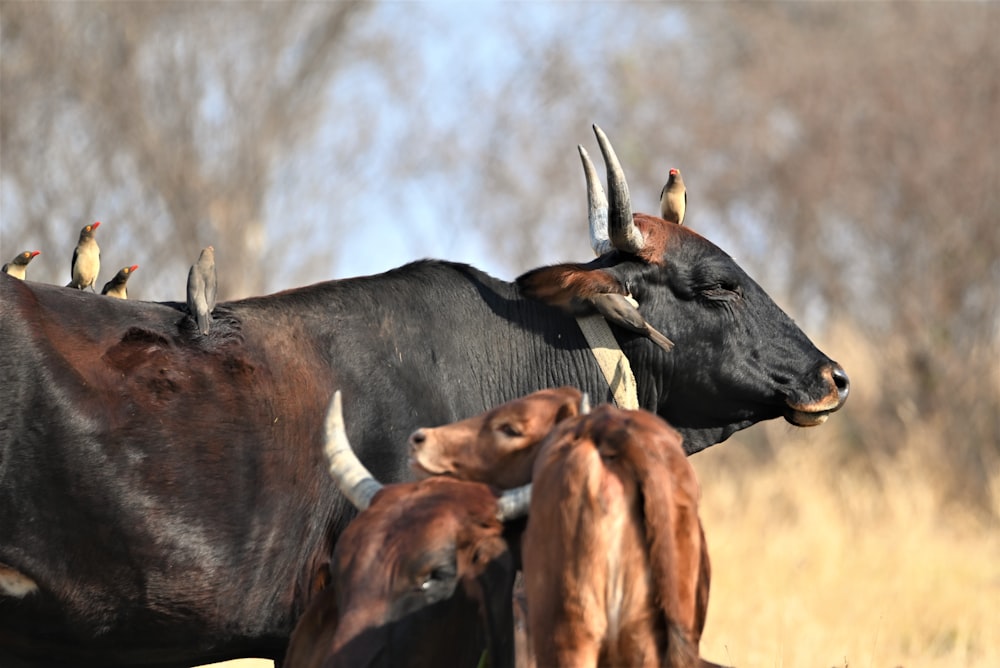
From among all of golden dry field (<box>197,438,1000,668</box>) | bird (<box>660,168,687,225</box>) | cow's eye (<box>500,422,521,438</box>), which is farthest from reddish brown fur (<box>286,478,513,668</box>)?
golden dry field (<box>197,438,1000,668</box>)

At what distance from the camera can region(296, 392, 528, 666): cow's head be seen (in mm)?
4285

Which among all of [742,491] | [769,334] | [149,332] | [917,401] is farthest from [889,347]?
[149,332]

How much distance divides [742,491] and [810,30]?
10.4 metres

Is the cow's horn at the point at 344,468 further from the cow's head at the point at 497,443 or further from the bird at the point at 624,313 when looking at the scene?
the bird at the point at 624,313

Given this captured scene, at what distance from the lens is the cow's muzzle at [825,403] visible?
20.9 ft

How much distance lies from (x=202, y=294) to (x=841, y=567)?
7.24 m

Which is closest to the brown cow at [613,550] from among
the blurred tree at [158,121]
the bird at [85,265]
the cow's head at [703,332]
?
the cow's head at [703,332]

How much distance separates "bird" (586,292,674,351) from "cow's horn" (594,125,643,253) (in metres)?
0.22

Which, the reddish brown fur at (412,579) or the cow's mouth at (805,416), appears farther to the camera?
the cow's mouth at (805,416)

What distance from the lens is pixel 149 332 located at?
5645 millimetres

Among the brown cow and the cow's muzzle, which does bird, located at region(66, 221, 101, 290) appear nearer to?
the cow's muzzle

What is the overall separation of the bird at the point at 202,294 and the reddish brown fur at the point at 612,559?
6.80 feet

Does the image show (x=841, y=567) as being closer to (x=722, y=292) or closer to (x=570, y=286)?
(x=722, y=292)

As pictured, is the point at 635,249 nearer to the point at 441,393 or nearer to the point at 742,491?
the point at 441,393
